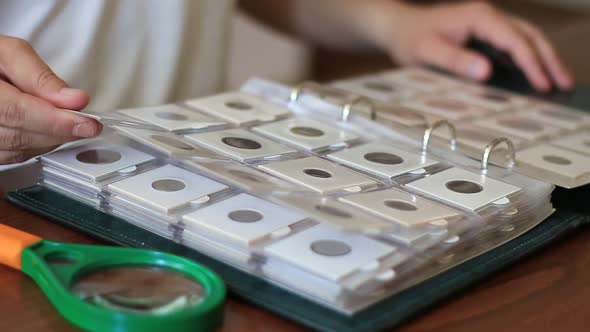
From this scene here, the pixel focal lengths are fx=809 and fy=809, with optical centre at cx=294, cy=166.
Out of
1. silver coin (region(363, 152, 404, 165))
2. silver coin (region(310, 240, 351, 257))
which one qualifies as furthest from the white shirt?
silver coin (region(310, 240, 351, 257))

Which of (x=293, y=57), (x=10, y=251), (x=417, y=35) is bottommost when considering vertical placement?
(x=293, y=57)

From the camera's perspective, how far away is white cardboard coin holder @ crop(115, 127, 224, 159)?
1.86 feet

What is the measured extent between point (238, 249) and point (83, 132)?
17cm

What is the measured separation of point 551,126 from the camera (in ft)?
2.71

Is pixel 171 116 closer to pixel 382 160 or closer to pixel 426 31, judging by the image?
pixel 382 160

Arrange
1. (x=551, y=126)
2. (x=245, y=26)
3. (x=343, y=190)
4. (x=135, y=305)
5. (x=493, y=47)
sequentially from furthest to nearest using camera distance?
(x=245, y=26) < (x=493, y=47) < (x=551, y=126) < (x=343, y=190) < (x=135, y=305)

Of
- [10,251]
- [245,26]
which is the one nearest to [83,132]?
[10,251]

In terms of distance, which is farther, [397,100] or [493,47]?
[493,47]

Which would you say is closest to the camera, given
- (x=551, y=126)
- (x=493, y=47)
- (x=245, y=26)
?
(x=551, y=126)

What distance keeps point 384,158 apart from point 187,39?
51 centimetres

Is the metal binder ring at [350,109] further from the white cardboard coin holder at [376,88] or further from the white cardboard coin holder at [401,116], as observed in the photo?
the white cardboard coin holder at [376,88]

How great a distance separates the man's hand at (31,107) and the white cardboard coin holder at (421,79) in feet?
1.51

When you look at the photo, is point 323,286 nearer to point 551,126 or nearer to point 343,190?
point 343,190

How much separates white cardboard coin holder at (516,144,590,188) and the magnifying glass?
0.32 meters
